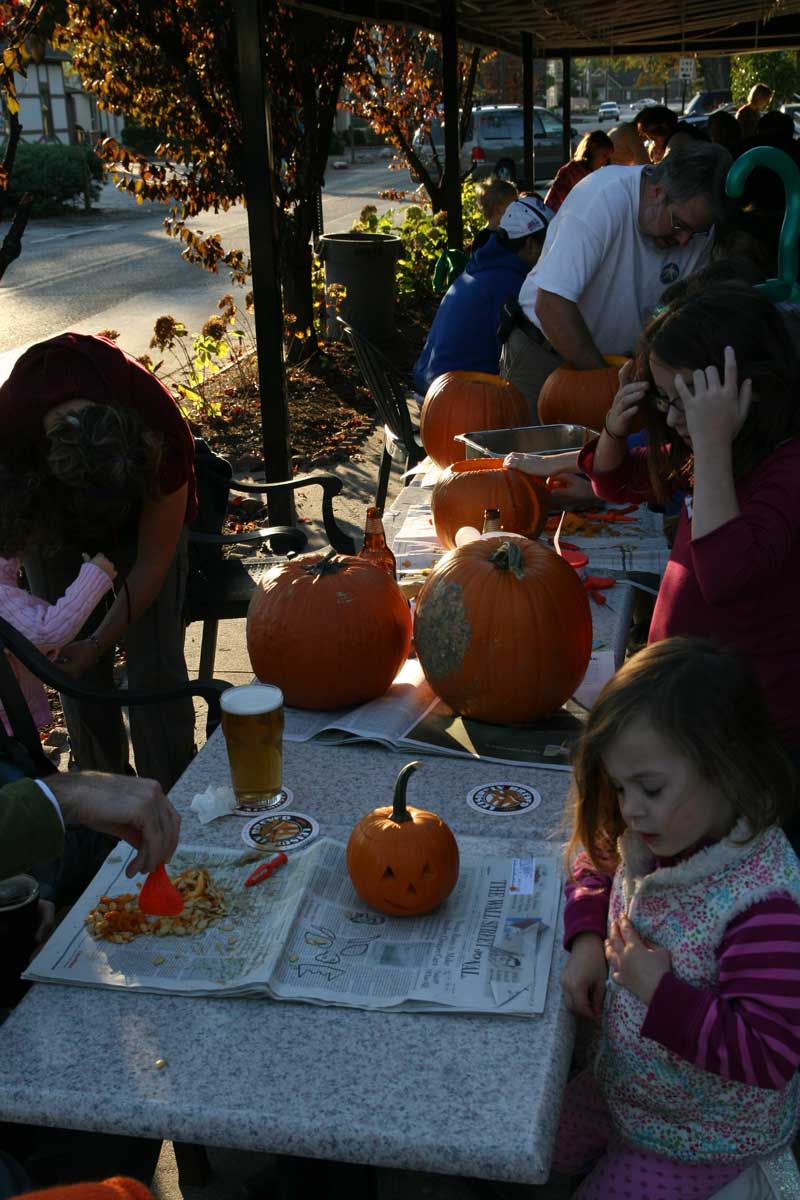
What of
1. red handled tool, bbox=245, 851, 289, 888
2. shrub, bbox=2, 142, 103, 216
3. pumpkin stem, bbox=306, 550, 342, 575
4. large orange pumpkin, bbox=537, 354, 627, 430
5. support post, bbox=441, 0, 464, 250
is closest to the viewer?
red handled tool, bbox=245, 851, 289, 888

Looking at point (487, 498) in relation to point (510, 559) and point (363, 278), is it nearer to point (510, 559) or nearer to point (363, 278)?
point (510, 559)

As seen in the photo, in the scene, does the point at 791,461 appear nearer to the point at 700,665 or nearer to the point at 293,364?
the point at 700,665

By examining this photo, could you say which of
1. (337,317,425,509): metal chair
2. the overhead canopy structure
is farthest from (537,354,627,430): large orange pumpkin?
the overhead canopy structure

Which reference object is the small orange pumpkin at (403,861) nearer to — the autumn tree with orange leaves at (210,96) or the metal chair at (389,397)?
the metal chair at (389,397)

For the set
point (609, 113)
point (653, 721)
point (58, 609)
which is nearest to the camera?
point (653, 721)

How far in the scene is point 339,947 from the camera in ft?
5.30

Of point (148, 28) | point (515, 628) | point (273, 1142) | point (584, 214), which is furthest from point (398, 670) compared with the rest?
point (148, 28)

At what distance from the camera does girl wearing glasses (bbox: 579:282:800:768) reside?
196 cm

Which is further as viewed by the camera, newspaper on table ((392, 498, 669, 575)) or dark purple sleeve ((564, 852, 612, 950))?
newspaper on table ((392, 498, 669, 575))

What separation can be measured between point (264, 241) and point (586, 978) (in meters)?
4.52

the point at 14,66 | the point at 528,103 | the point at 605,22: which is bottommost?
the point at 14,66

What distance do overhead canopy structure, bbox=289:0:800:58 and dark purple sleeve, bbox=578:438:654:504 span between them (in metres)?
4.38

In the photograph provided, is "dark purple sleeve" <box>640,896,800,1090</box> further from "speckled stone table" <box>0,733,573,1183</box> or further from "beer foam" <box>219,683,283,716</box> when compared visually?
"beer foam" <box>219,683,283,716</box>

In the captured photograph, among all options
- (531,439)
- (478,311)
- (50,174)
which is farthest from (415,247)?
(50,174)
